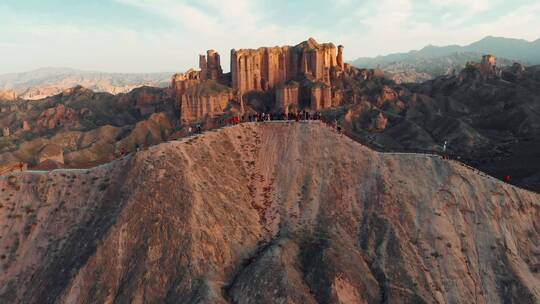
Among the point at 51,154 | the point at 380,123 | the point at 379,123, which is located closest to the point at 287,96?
the point at 379,123

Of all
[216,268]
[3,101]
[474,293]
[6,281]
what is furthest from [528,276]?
[3,101]

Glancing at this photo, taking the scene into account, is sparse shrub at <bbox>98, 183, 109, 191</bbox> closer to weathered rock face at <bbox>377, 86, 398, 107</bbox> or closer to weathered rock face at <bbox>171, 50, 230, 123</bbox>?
weathered rock face at <bbox>171, 50, 230, 123</bbox>

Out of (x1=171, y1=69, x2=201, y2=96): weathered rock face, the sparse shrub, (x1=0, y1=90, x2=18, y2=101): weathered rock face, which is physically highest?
(x1=171, y1=69, x2=201, y2=96): weathered rock face

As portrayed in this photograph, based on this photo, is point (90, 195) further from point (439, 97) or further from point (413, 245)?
point (439, 97)

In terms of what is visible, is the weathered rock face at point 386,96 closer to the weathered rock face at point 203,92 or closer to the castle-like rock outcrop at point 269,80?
the castle-like rock outcrop at point 269,80

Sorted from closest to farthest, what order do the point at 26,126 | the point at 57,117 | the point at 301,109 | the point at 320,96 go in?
1. the point at 301,109
2. the point at 320,96
3. the point at 26,126
4. the point at 57,117

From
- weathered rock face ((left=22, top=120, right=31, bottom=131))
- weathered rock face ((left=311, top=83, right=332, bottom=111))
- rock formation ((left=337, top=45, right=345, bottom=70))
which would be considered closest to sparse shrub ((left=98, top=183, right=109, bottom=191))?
weathered rock face ((left=311, top=83, right=332, bottom=111))

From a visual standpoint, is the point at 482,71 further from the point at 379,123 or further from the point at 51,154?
the point at 51,154
